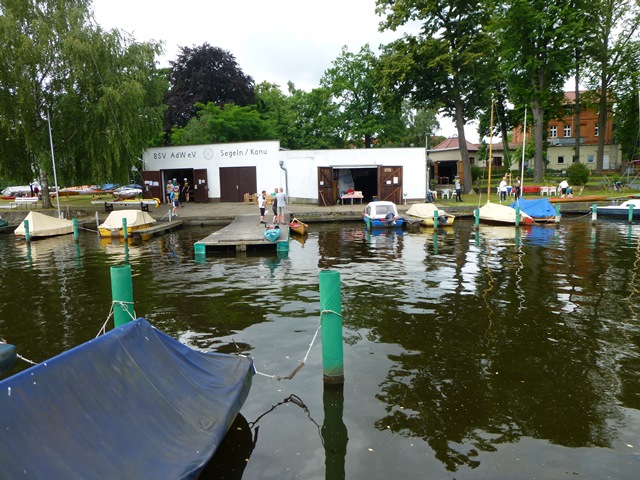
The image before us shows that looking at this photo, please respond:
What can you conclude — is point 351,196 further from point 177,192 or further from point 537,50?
point 537,50

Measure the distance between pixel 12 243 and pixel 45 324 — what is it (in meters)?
16.3

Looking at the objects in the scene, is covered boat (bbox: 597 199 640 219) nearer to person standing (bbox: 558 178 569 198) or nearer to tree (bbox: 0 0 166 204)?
person standing (bbox: 558 178 569 198)

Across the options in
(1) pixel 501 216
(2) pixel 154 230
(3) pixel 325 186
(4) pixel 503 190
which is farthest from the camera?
(4) pixel 503 190

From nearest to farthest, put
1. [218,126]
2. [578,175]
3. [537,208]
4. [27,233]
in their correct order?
[27,233] < [537,208] < [578,175] < [218,126]

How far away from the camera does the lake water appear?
5496mm

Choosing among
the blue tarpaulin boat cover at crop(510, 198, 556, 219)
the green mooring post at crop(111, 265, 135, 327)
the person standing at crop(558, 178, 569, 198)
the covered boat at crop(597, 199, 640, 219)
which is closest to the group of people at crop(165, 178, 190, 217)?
the blue tarpaulin boat cover at crop(510, 198, 556, 219)

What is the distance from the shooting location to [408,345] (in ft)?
28.4

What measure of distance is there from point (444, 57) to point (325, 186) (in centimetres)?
1250

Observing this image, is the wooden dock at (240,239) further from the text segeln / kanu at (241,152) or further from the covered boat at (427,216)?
the text segeln / kanu at (241,152)

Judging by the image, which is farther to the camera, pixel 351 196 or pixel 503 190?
pixel 351 196

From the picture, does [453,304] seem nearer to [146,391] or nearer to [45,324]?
[146,391]

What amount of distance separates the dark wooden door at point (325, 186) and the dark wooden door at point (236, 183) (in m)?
5.17

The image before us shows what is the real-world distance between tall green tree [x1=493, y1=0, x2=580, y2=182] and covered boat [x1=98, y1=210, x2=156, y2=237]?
97.6 feet

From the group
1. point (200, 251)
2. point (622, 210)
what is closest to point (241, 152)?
point (200, 251)
